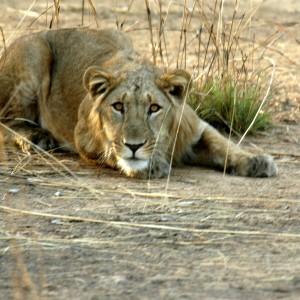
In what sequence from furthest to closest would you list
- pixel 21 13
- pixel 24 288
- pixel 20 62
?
pixel 21 13
pixel 20 62
pixel 24 288

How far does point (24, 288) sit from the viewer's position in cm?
454

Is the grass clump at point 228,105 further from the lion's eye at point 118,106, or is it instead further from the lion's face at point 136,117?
the lion's eye at point 118,106

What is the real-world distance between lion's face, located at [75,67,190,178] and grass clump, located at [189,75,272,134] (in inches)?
48.7

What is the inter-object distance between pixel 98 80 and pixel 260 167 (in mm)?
1246

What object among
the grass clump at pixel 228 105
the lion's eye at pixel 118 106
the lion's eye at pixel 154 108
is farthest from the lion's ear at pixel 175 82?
the grass clump at pixel 228 105

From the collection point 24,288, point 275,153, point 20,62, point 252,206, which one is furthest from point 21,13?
point 24,288

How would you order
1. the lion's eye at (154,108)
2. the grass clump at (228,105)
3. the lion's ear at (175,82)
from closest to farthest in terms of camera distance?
the lion's eye at (154,108) < the lion's ear at (175,82) < the grass clump at (228,105)

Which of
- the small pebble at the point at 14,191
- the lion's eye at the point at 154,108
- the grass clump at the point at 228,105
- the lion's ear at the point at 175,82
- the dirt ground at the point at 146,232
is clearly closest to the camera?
the dirt ground at the point at 146,232

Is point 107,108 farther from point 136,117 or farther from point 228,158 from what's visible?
point 228,158

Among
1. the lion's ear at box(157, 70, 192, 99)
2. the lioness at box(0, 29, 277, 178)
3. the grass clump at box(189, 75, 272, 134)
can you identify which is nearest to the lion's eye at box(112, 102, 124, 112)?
the lioness at box(0, 29, 277, 178)

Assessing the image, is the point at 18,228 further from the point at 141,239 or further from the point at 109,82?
the point at 109,82

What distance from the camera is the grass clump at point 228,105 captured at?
8.15m

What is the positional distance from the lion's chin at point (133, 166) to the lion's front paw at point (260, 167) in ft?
2.35

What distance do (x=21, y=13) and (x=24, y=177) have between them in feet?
23.2
